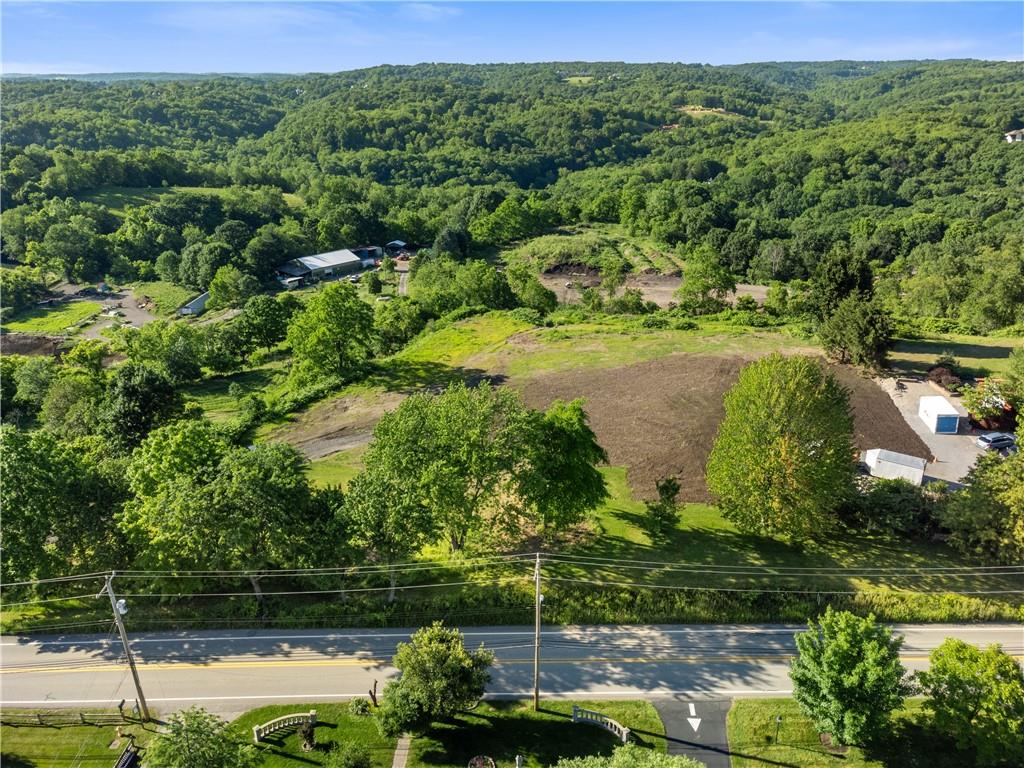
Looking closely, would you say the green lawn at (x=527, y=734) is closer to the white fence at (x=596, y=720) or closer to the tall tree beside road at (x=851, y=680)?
the white fence at (x=596, y=720)

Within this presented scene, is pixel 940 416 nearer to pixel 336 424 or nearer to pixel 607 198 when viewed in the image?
pixel 336 424

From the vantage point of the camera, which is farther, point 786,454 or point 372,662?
point 786,454

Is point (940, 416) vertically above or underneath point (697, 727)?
above

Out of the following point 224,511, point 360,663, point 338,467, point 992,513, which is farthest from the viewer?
point 338,467

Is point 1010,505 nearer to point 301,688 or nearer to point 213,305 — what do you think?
point 301,688

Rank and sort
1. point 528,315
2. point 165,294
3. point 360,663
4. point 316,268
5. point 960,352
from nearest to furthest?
point 360,663
point 960,352
point 528,315
point 165,294
point 316,268

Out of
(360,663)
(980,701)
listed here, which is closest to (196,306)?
(360,663)

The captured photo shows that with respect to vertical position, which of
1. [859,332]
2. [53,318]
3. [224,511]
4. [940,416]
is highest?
[859,332]
